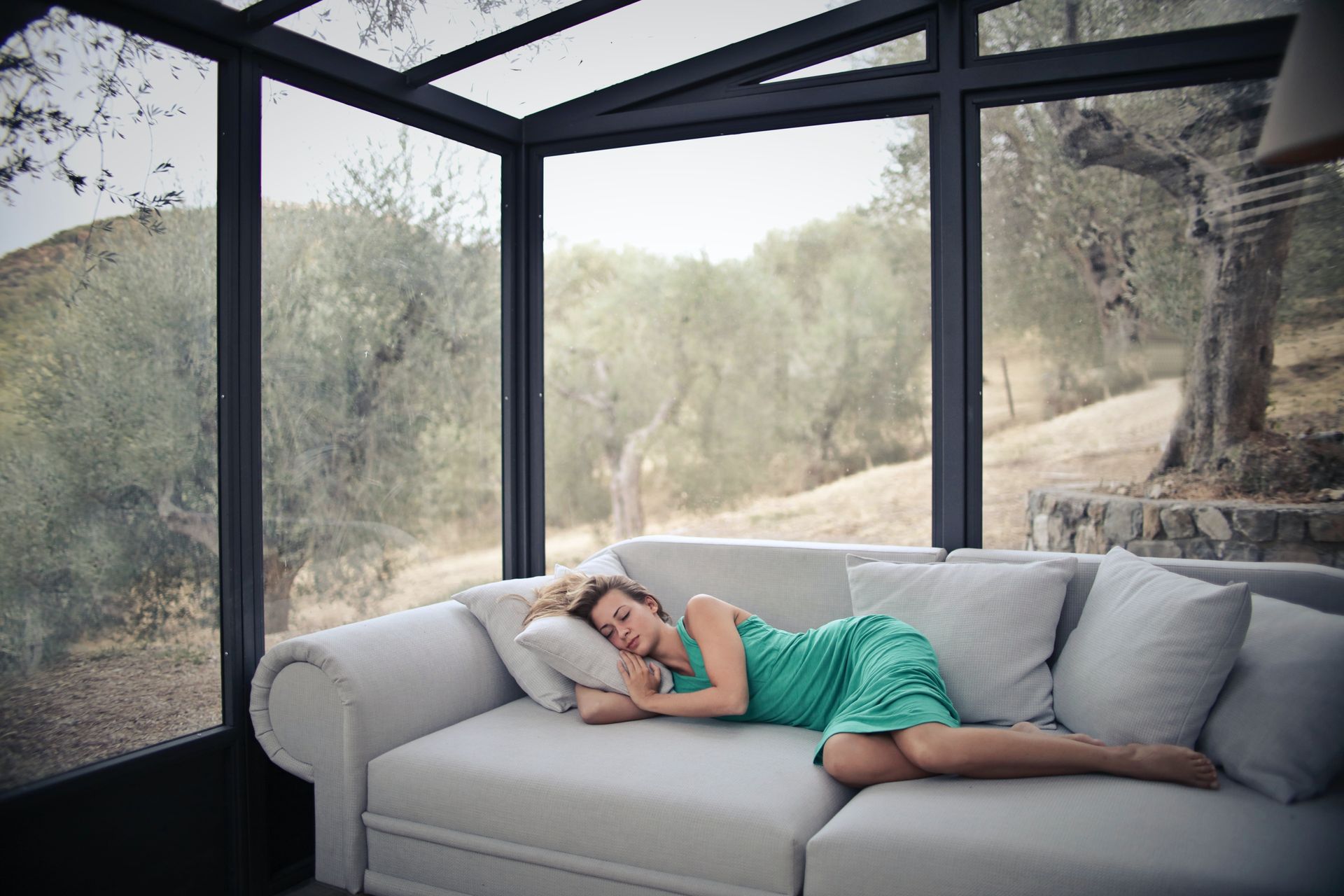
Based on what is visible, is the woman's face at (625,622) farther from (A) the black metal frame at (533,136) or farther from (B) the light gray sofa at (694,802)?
(A) the black metal frame at (533,136)

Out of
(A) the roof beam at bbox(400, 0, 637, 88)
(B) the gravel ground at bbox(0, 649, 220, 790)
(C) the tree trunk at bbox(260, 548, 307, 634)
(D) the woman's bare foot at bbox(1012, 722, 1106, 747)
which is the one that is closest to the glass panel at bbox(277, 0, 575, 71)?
(A) the roof beam at bbox(400, 0, 637, 88)

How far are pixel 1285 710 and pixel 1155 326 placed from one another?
4.31 ft

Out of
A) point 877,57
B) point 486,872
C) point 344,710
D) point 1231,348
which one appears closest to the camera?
point 486,872

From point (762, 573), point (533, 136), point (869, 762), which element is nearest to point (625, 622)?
point (762, 573)

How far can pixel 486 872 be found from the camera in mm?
2219

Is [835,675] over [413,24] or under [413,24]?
under

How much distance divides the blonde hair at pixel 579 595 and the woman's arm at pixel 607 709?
24cm

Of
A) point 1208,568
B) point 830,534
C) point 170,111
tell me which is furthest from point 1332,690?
point 170,111

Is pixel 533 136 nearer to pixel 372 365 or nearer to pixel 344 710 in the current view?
pixel 372 365

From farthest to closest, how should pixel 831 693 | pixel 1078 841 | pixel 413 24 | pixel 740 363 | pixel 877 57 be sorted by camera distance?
pixel 740 363
pixel 877 57
pixel 413 24
pixel 831 693
pixel 1078 841

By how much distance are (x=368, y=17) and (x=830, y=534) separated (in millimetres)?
2302

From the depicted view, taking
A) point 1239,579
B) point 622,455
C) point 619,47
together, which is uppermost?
point 619,47

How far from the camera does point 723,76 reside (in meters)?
3.33

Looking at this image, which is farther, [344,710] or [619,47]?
[619,47]
